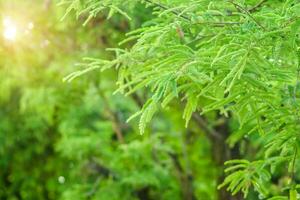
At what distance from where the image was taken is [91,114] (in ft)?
26.5

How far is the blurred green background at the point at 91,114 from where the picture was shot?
603 centimetres

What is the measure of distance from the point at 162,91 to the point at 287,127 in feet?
2.05

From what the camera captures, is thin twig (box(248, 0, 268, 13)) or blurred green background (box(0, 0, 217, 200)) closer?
thin twig (box(248, 0, 268, 13))

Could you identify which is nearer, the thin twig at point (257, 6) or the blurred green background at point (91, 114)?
the thin twig at point (257, 6)

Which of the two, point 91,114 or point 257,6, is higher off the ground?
point 257,6

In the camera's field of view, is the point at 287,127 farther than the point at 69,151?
No

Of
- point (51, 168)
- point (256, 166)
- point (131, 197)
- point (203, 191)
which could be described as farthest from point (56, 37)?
point (256, 166)

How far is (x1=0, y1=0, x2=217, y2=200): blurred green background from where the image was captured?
603 centimetres

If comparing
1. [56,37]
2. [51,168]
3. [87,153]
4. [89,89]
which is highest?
[56,37]

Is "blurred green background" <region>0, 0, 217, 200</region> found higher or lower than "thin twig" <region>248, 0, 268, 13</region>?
lower

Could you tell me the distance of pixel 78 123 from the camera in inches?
295

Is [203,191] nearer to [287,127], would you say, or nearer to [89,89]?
[89,89]

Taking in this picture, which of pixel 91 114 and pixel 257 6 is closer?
pixel 257 6

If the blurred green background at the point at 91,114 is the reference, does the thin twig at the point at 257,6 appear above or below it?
above
